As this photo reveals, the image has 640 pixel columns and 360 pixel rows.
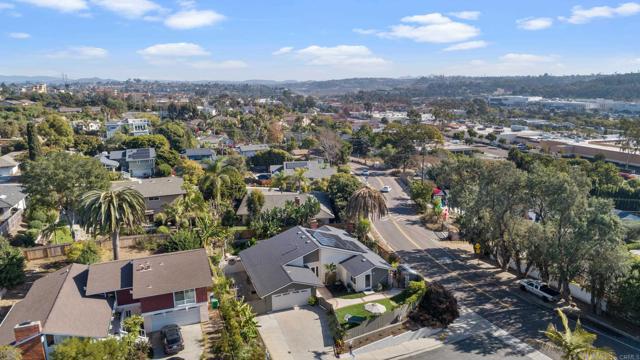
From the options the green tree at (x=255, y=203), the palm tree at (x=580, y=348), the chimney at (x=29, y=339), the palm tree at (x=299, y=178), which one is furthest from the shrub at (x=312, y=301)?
the palm tree at (x=299, y=178)

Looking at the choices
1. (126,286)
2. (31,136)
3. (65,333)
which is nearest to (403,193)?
(126,286)

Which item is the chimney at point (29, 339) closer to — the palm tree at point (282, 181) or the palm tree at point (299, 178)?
the palm tree at point (299, 178)

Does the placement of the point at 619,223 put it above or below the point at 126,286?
above

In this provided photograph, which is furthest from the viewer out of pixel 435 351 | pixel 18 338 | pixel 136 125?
pixel 136 125

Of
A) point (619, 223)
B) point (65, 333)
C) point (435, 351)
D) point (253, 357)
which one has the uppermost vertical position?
point (619, 223)

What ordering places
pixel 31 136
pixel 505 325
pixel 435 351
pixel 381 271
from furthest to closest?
1. pixel 31 136
2. pixel 381 271
3. pixel 505 325
4. pixel 435 351

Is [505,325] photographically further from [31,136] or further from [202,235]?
[31,136]
